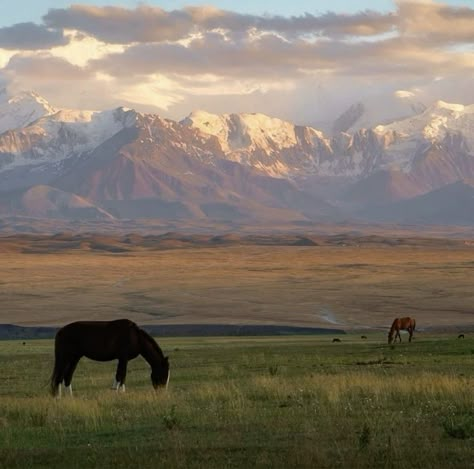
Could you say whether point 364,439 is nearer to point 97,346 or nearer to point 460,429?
point 460,429

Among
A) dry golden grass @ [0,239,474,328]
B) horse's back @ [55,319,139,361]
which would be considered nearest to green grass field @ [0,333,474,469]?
horse's back @ [55,319,139,361]

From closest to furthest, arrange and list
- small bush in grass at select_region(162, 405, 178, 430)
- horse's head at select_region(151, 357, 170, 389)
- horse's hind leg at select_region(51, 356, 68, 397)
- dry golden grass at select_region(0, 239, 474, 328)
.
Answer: small bush in grass at select_region(162, 405, 178, 430) → horse's hind leg at select_region(51, 356, 68, 397) → horse's head at select_region(151, 357, 170, 389) → dry golden grass at select_region(0, 239, 474, 328)

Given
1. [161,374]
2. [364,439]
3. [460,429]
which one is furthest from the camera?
[161,374]

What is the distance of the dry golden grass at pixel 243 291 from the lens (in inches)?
3624

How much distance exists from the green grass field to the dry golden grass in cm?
5570

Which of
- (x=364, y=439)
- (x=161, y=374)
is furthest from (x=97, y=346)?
(x=364, y=439)

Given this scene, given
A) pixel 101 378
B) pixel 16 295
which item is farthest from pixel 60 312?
pixel 101 378

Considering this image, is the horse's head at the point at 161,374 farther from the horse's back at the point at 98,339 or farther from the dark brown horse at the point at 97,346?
the horse's back at the point at 98,339

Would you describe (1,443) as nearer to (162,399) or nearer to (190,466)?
(190,466)

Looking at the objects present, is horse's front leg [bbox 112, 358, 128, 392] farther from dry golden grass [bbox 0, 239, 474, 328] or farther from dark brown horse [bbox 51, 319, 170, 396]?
dry golden grass [bbox 0, 239, 474, 328]

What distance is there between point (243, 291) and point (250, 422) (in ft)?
322

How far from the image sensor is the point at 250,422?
64.6 ft

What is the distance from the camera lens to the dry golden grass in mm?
92038

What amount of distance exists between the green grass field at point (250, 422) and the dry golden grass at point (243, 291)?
55695mm
